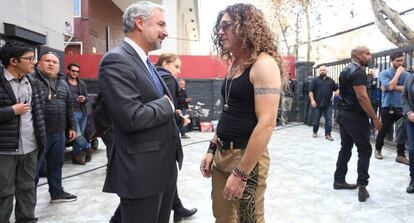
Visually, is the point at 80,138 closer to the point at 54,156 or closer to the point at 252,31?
the point at 54,156

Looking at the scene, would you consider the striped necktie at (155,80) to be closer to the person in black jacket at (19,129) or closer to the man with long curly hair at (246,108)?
the man with long curly hair at (246,108)

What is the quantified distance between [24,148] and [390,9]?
12.1 meters

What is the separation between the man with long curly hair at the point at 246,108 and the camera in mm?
2004

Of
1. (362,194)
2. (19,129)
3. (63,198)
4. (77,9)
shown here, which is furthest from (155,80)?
(77,9)

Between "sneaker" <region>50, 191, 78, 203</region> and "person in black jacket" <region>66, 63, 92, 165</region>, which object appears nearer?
"sneaker" <region>50, 191, 78, 203</region>

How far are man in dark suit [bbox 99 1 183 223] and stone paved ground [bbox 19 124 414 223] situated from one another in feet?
6.66

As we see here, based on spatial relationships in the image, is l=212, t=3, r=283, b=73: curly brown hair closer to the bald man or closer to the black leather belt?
the black leather belt

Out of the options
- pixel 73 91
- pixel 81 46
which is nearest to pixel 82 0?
pixel 81 46

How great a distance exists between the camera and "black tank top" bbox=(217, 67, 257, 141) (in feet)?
6.95

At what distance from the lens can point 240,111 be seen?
2.18 m

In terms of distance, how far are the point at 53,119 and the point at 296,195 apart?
3197 millimetres

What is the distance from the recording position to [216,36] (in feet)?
8.14

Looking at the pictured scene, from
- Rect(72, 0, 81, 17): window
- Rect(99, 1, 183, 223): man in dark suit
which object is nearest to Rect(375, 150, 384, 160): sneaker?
Rect(99, 1, 183, 223): man in dark suit

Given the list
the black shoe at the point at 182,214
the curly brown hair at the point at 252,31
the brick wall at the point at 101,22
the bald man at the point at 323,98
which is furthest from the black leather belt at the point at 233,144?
the brick wall at the point at 101,22
